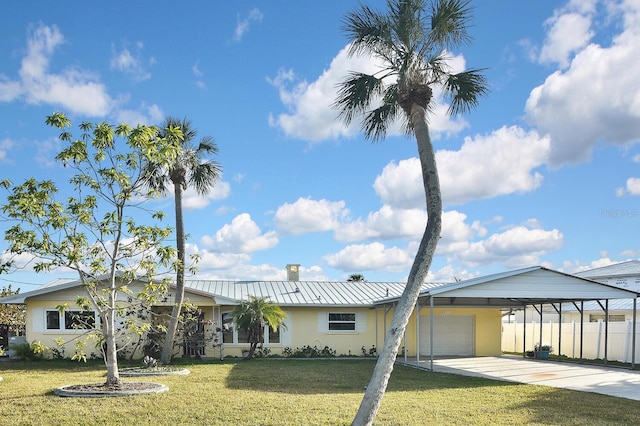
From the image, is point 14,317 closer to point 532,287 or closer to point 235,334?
point 235,334

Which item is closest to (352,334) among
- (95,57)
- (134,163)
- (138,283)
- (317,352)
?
(317,352)

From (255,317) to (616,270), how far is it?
22721 mm

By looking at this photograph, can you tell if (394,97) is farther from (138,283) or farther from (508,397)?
(138,283)

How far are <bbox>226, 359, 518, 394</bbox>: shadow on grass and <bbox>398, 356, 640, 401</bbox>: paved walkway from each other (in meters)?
1.25

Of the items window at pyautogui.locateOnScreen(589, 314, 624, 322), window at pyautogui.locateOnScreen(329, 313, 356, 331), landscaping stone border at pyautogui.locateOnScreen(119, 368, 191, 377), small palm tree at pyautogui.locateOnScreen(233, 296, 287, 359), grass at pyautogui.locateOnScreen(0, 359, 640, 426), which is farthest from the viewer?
window at pyautogui.locateOnScreen(589, 314, 624, 322)

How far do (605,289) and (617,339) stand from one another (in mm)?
4358

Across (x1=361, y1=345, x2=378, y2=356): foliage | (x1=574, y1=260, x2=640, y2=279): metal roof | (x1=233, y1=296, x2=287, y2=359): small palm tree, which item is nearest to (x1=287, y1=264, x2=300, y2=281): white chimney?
(x1=361, y1=345, x2=378, y2=356): foliage

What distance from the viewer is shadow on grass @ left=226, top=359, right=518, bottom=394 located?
13.2m

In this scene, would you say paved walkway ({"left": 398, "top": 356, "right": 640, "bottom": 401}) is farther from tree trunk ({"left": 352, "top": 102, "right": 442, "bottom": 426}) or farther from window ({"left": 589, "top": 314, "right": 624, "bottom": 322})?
tree trunk ({"left": 352, "top": 102, "right": 442, "bottom": 426})

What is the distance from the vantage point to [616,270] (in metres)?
32.7

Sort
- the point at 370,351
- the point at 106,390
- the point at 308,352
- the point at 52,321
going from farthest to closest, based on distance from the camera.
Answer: the point at 370,351 < the point at 308,352 < the point at 52,321 < the point at 106,390

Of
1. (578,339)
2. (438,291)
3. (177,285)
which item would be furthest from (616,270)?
(177,285)

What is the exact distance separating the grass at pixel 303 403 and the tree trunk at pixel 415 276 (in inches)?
56.5

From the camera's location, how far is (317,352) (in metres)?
22.8
